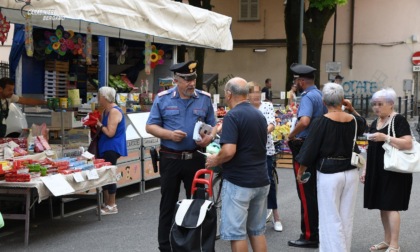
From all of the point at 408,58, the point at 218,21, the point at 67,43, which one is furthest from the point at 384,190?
the point at 408,58

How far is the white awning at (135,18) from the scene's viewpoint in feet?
20.4

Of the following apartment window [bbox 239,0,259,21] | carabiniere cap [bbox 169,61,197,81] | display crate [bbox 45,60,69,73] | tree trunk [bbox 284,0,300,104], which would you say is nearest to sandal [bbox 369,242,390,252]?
carabiniere cap [bbox 169,61,197,81]

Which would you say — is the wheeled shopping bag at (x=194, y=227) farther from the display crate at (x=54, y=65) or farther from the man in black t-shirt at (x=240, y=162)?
the display crate at (x=54, y=65)

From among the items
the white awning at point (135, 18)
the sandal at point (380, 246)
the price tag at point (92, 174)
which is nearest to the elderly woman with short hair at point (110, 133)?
the price tag at point (92, 174)

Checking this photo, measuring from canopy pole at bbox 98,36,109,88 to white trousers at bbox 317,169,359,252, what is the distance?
5873mm

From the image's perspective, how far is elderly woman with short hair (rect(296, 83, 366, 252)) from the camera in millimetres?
4977

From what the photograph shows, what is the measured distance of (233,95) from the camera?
4.61 m

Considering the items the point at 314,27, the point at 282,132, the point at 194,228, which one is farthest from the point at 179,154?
the point at 314,27

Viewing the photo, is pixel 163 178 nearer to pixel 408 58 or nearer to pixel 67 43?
pixel 67 43

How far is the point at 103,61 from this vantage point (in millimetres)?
10062

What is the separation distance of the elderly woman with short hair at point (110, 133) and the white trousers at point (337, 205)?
3.17 meters

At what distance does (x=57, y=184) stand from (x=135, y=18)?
2.52 meters

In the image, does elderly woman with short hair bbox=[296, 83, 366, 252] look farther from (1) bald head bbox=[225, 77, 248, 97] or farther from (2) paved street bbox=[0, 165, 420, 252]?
(2) paved street bbox=[0, 165, 420, 252]

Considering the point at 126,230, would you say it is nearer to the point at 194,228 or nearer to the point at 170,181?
the point at 170,181
